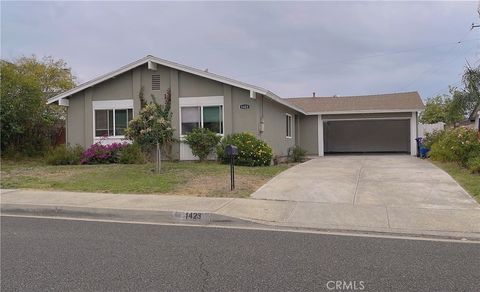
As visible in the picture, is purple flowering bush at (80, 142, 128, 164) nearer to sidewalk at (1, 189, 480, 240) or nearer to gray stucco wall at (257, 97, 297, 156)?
gray stucco wall at (257, 97, 297, 156)

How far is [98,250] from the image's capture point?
267 inches

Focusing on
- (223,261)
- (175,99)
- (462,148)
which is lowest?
(223,261)

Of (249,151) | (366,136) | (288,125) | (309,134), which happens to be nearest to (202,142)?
(249,151)

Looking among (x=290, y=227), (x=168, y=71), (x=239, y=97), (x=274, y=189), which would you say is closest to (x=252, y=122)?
(x=239, y=97)

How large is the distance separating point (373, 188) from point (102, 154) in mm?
11673

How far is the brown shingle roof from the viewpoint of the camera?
1043 inches

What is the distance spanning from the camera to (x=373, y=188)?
12.6 meters

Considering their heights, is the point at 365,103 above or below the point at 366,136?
above

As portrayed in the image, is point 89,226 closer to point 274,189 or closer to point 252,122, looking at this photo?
point 274,189

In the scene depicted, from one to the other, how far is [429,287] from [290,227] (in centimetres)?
360

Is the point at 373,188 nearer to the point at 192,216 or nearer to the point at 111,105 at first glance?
the point at 192,216

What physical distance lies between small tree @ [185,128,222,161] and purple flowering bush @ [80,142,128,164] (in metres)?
2.93

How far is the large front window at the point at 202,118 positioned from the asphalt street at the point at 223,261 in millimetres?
11742

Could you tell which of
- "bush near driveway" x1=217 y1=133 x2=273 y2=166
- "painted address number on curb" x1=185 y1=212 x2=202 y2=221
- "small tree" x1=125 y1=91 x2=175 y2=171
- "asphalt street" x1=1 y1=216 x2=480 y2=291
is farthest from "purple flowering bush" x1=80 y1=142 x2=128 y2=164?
"asphalt street" x1=1 y1=216 x2=480 y2=291
